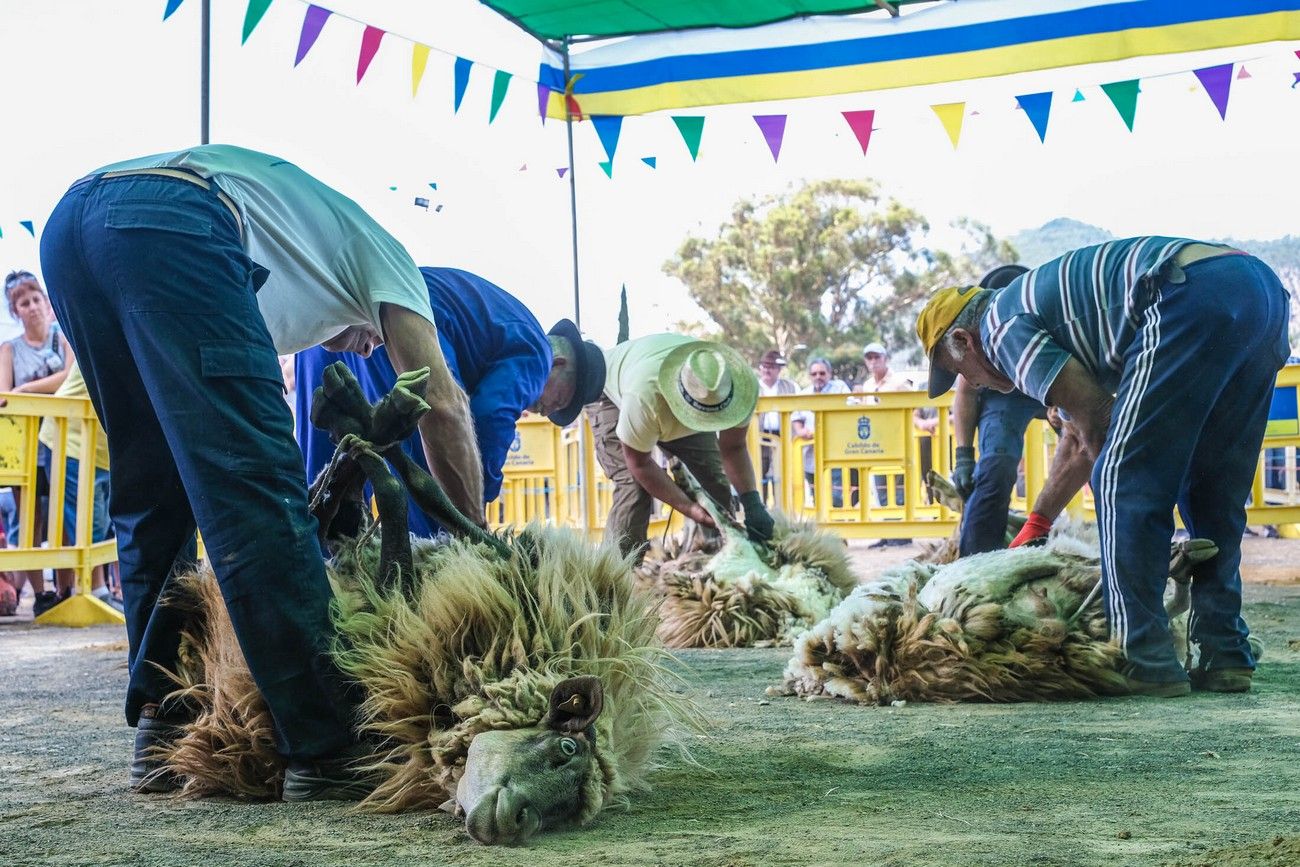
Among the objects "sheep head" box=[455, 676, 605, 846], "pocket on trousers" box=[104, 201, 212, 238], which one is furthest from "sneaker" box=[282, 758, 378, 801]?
"pocket on trousers" box=[104, 201, 212, 238]

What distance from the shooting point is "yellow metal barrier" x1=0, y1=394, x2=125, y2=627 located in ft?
22.3

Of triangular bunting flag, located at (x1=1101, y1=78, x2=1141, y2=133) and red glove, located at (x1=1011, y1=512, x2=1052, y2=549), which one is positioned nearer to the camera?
red glove, located at (x1=1011, y1=512, x2=1052, y2=549)

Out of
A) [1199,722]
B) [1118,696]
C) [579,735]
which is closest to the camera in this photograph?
[579,735]

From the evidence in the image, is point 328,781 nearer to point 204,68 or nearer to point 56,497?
point 204,68

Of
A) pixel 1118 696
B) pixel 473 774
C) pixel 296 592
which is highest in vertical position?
pixel 296 592

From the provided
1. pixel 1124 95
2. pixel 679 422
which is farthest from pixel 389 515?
pixel 1124 95

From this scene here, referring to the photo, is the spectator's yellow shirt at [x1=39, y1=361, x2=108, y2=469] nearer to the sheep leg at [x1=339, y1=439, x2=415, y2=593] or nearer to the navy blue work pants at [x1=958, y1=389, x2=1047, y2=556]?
the navy blue work pants at [x1=958, y1=389, x2=1047, y2=556]

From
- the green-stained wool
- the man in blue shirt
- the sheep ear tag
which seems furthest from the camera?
the man in blue shirt

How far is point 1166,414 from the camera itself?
133 inches

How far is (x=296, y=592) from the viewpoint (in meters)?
2.27

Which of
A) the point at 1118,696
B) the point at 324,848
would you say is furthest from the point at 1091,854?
the point at 1118,696

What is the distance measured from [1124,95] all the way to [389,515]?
691cm

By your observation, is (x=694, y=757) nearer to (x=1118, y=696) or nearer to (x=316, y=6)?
(x=1118, y=696)

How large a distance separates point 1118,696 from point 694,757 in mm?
1430
